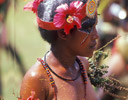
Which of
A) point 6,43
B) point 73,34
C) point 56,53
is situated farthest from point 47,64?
point 6,43

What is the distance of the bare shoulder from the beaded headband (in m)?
0.37

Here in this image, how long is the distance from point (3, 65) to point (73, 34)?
4169mm

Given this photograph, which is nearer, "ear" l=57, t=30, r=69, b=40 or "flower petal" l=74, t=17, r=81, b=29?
"flower petal" l=74, t=17, r=81, b=29

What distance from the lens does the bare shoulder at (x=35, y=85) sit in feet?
9.16

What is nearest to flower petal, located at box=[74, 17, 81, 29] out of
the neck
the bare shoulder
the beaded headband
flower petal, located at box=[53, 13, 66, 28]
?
the beaded headband

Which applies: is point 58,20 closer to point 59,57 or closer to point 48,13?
point 48,13

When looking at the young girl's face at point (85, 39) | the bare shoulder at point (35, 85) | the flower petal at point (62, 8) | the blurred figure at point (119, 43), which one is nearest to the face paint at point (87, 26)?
the young girl's face at point (85, 39)

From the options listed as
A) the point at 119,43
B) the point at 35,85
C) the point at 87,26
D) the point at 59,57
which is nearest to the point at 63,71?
the point at 59,57

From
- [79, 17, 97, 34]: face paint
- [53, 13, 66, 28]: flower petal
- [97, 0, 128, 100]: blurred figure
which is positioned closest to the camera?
[53, 13, 66, 28]: flower petal

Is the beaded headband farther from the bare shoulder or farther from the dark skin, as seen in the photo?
the bare shoulder

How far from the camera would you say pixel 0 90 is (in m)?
5.80

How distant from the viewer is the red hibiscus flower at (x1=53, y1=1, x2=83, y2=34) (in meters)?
2.77

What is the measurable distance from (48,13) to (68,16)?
0.54ft

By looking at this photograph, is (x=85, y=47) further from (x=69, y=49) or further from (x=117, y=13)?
(x=117, y=13)
